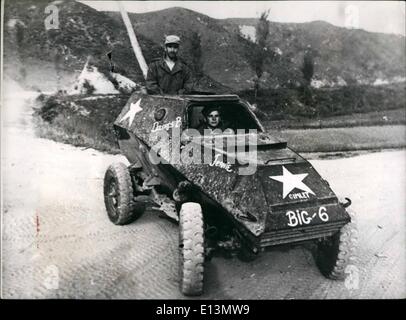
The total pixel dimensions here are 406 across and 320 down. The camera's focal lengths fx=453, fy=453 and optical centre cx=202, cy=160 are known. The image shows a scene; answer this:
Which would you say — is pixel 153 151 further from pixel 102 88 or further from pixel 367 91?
pixel 367 91

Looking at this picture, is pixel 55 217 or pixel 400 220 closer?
pixel 55 217

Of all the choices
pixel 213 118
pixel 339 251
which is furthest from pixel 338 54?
pixel 339 251

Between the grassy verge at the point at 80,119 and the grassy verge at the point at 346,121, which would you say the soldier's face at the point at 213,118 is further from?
the grassy verge at the point at 346,121

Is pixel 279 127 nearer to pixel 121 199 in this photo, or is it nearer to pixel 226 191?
pixel 121 199

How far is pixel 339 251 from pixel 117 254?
8.41ft

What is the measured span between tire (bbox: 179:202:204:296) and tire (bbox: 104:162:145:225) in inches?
68.1

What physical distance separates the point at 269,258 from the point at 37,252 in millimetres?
2795

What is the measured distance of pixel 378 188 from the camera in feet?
28.8

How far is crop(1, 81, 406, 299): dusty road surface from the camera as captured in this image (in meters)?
4.77

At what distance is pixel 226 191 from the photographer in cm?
473

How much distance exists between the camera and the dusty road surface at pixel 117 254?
4.77m

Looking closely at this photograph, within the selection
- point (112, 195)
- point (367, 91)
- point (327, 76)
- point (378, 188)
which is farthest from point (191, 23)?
point (112, 195)

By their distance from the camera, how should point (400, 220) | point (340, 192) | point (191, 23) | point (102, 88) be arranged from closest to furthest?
point (400, 220) → point (340, 192) → point (102, 88) → point (191, 23)

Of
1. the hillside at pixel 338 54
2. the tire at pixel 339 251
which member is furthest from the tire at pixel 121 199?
the hillside at pixel 338 54
